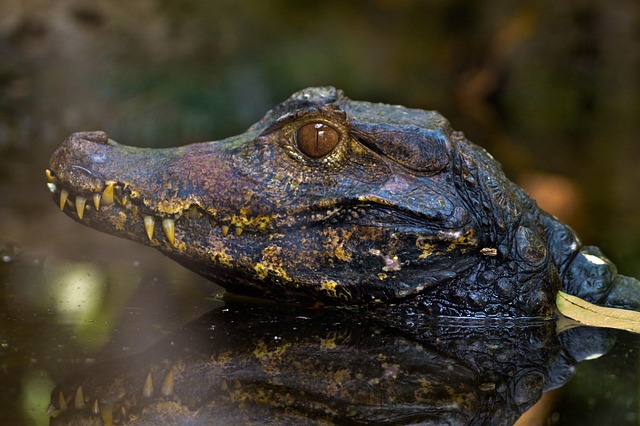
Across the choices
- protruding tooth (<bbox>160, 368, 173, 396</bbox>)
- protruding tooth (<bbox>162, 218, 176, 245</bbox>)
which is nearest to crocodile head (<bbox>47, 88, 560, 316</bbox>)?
protruding tooth (<bbox>162, 218, 176, 245</bbox>)

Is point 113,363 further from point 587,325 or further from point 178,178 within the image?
point 587,325

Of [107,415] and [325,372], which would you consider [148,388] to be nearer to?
[107,415]

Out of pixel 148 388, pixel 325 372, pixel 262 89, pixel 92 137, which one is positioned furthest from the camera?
pixel 262 89

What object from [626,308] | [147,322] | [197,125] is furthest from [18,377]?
[197,125]

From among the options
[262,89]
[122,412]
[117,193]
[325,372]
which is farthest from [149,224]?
[262,89]

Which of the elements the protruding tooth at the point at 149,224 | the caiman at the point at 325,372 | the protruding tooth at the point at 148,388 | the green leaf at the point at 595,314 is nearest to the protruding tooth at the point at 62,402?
the caiman at the point at 325,372

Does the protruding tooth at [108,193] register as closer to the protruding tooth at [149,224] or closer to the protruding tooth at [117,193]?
the protruding tooth at [117,193]

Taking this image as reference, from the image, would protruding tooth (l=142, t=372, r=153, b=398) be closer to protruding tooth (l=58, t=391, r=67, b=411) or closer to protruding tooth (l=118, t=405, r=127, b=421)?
protruding tooth (l=118, t=405, r=127, b=421)
